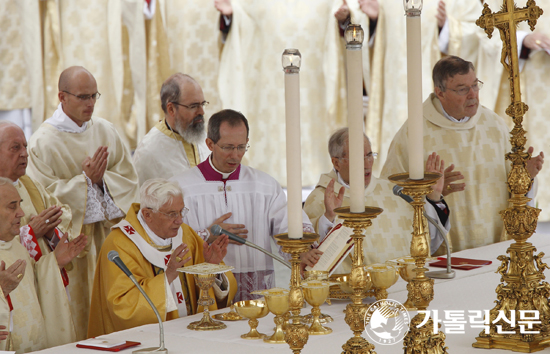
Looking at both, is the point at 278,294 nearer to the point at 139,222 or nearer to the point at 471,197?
the point at 139,222

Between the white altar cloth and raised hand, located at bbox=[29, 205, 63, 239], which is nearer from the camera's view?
the white altar cloth

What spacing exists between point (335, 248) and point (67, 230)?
7.43 feet

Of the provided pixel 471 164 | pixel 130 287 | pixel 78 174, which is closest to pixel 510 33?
pixel 130 287

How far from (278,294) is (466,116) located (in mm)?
3275

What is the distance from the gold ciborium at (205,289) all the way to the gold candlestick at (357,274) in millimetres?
1382

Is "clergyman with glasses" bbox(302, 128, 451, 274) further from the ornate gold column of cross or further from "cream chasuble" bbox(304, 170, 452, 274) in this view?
the ornate gold column of cross

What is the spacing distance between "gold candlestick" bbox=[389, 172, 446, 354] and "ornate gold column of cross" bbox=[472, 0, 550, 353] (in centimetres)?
A: 55

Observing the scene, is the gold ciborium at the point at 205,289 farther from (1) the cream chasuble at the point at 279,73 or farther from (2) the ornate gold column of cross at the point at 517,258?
(1) the cream chasuble at the point at 279,73

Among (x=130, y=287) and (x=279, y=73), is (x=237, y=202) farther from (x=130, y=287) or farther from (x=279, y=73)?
(x=279, y=73)

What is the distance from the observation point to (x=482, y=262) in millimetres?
4344

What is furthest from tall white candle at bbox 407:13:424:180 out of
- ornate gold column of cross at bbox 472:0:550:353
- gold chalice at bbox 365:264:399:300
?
gold chalice at bbox 365:264:399:300

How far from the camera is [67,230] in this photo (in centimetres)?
502

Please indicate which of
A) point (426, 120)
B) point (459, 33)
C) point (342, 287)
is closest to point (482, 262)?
point (342, 287)

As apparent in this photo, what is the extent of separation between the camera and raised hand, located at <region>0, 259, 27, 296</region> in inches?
135
